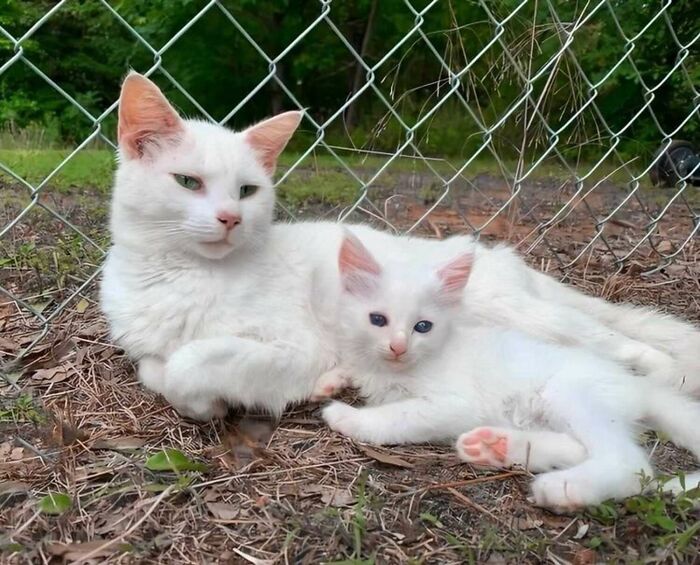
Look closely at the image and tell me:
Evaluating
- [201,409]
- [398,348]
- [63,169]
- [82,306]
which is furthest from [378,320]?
[63,169]

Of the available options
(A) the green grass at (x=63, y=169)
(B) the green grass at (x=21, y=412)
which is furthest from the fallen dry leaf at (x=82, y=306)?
(A) the green grass at (x=63, y=169)

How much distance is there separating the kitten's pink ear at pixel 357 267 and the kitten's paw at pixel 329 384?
0.77 ft

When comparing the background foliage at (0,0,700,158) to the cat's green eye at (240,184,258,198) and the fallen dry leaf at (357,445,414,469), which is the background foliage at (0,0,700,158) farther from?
the fallen dry leaf at (357,445,414,469)

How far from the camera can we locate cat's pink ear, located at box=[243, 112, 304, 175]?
1.97 metres

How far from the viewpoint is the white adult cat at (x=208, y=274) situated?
1.74 m

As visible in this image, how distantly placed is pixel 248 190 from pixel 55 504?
94 centimetres

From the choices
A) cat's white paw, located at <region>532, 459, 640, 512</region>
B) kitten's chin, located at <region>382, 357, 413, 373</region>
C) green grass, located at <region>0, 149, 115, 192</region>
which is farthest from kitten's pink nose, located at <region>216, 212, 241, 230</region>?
green grass, located at <region>0, 149, 115, 192</region>

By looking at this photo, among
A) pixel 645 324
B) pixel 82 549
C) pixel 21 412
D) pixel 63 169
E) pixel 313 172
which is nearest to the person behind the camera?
pixel 82 549

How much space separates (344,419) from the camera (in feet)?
5.76

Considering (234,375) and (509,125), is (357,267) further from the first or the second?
(509,125)

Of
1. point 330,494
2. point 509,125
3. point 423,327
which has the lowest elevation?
point 330,494

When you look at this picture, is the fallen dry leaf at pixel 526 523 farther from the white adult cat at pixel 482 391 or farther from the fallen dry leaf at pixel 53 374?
the fallen dry leaf at pixel 53 374

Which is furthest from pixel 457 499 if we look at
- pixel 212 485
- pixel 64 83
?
pixel 64 83

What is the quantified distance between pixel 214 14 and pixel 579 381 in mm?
7800
